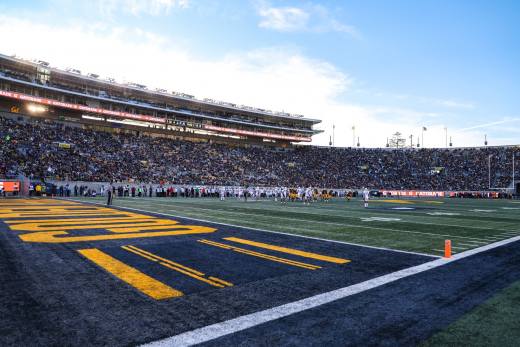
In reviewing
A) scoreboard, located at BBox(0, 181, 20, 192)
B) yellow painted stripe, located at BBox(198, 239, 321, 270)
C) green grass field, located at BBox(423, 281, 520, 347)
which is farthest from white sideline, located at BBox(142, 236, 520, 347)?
scoreboard, located at BBox(0, 181, 20, 192)

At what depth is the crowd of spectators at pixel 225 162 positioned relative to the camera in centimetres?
3897

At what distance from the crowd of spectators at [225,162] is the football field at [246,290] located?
33.3m

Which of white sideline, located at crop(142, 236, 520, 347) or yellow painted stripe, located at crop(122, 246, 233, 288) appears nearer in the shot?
white sideline, located at crop(142, 236, 520, 347)

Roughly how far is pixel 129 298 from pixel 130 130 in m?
56.2

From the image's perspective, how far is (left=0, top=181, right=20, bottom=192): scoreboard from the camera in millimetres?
30663

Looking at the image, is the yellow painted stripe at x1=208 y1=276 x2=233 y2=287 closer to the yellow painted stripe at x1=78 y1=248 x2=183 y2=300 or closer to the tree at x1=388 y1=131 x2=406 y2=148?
the yellow painted stripe at x1=78 y1=248 x2=183 y2=300

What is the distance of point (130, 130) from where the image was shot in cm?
5669

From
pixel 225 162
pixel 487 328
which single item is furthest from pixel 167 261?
pixel 225 162

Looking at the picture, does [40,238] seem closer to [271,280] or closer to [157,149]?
[271,280]

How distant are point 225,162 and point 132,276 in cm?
5238

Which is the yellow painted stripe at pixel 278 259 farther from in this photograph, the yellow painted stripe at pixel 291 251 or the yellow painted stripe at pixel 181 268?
the yellow painted stripe at pixel 181 268

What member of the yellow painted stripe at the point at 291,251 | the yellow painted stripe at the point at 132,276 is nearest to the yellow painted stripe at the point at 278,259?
the yellow painted stripe at the point at 291,251

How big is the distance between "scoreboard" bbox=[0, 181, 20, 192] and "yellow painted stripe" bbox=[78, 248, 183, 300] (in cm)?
2975

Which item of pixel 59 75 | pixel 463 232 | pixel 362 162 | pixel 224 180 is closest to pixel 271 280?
pixel 463 232
